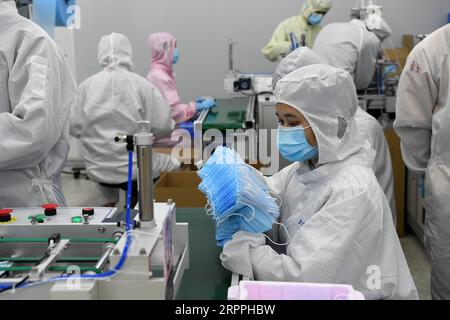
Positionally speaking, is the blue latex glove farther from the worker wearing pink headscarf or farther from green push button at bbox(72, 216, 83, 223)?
green push button at bbox(72, 216, 83, 223)

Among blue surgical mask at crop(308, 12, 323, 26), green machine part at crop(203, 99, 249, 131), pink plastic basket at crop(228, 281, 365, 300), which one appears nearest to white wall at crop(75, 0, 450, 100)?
blue surgical mask at crop(308, 12, 323, 26)

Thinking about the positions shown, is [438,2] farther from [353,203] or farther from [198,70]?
[353,203]

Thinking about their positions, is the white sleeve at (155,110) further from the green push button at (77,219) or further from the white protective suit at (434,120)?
the green push button at (77,219)

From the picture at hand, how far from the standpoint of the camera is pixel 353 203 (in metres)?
1.17

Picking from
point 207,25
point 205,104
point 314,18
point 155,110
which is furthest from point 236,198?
point 207,25

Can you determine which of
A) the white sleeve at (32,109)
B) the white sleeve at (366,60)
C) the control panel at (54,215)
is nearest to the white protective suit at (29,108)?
the white sleeve at (32,109)

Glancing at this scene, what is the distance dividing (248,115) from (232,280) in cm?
185

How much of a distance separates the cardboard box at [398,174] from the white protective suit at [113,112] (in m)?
1.46

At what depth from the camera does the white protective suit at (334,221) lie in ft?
3.76

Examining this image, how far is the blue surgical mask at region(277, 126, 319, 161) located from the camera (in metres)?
1.31

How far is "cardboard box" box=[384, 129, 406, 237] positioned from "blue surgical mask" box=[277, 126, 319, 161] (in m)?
2.13

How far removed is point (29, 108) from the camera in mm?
1467

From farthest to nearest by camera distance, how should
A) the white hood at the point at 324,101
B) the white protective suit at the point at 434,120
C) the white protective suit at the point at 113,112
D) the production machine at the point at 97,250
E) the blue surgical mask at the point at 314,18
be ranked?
the blue surgical mask at the point at 314,18 < the white protective suit at the point at 113,112 < the white protective suit at the point at 434,120 < the white hood at the point at 324,101 < the production machine at the point at 97,250
